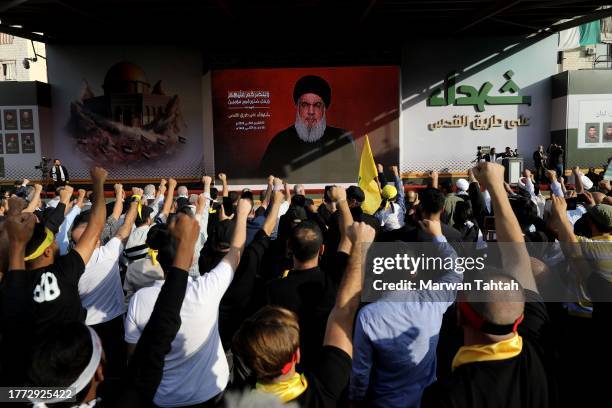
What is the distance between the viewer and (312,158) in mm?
15609

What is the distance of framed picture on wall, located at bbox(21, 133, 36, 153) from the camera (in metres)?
15.3

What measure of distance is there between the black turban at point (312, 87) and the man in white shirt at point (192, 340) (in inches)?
524

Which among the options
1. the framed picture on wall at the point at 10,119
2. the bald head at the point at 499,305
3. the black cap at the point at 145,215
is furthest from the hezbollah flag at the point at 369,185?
the framed picture on wall at the point at 10,119

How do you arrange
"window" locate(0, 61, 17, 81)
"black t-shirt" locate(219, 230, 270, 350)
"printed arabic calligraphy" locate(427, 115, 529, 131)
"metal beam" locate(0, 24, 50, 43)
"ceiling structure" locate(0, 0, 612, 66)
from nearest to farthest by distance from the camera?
"black t-shirt" locate(219, 230, 270, 350)
"ceiling structure" locate(0, 0, 612, 66)
"metal beam" locate(0, 24, 50, 43)
"printed arabic calligraphy" locate(427, 115, 529, 131)
"window" locate(0, 61, 17, 81)

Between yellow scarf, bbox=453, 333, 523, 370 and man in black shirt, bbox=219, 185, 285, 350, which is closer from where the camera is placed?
yellow scarf, bbox=453, 333, 523, 370

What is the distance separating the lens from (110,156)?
51.4 ft

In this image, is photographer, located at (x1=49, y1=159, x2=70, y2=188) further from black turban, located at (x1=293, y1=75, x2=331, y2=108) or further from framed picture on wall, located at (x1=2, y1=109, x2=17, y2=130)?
black turban, located at (x1=293, y1=75, x2=331, y2=108)

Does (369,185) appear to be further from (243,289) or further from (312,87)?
(312,87)

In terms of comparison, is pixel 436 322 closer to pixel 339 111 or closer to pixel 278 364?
pixel 278 364

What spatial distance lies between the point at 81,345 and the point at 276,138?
1410 centimetres

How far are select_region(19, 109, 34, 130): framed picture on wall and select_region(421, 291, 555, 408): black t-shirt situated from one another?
16.8 m

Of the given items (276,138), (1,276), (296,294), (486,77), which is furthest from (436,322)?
(486,77)

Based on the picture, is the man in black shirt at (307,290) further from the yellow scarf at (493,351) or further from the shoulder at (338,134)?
the shoulder at (338,134)

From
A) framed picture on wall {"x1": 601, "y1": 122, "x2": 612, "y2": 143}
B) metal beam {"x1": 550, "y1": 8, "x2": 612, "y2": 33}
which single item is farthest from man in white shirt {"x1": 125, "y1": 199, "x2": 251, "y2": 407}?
framed picture on wall {"x1": 601, "y1": 122, "x2": 612, "y2": 143}
